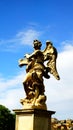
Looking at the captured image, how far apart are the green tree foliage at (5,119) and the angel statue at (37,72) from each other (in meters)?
34.2

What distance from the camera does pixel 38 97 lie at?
587 inches

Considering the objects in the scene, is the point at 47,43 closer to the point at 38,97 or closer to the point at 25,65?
the point at 25,65

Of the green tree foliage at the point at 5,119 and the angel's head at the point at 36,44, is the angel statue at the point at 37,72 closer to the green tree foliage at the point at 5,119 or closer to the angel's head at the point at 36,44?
the angel's head at the point at 36,44

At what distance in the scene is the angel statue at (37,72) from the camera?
586 inches

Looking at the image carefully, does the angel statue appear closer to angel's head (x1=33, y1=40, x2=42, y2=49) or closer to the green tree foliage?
angel's head (x1=33, y1=40, x2=42, y2=49)

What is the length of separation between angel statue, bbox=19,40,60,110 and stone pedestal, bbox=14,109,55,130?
0.22 meters

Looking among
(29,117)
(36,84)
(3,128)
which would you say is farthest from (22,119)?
(3,128)

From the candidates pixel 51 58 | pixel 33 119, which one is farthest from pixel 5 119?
pixel 33 119

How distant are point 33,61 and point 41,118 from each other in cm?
223

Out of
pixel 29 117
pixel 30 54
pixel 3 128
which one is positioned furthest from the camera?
pixel 3 128

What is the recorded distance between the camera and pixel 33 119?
47.3 ft

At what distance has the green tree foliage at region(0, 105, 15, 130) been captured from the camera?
4903cm

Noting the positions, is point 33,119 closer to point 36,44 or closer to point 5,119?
point 36,44

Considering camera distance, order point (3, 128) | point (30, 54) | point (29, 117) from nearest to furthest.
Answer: point (29, 117) → point (30, 54) → point (3, 128)
